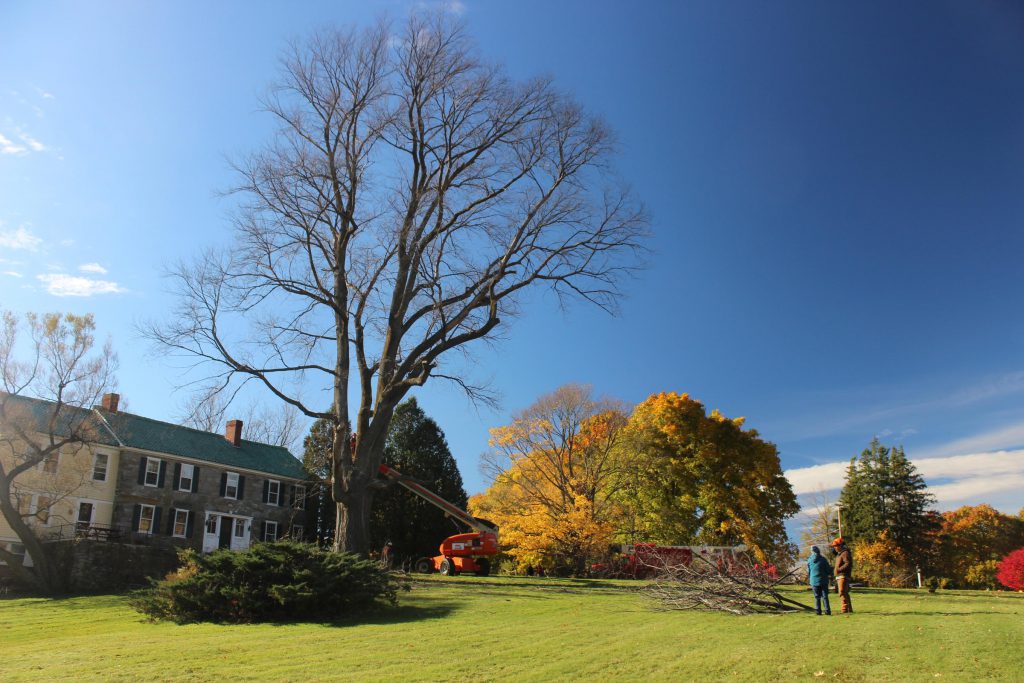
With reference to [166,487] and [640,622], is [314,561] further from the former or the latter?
[166,487]

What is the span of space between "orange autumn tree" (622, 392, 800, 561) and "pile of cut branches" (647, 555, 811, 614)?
62.0 feet

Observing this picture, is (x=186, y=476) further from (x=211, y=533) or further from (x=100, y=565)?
(x=100, y=565)

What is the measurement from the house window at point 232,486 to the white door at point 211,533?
1348 mm

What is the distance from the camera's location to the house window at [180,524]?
1411 inches

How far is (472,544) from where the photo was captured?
102 feet

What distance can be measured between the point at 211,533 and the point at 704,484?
26835 millimetres

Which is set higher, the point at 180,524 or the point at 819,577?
the point at 180,524

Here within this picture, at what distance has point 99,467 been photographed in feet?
110

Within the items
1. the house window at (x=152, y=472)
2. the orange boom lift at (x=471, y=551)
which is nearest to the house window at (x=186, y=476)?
the house window at (x=152, y=472)

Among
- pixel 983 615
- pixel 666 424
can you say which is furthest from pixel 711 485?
pixel 983 615

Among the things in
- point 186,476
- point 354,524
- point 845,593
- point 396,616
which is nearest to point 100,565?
point 186,476

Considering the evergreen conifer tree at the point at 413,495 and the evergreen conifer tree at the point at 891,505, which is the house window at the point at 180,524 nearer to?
the evergreen conifer tree at the point at 413,495

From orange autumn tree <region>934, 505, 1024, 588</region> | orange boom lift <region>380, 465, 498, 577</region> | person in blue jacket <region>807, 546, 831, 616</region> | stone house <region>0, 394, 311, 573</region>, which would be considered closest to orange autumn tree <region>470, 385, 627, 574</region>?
orange boom lift <region>380, 465, 498, 577</region>

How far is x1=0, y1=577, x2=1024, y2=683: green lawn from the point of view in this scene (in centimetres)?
772
